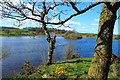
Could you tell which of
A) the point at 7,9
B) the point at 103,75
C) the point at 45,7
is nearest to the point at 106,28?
the point at 103,75

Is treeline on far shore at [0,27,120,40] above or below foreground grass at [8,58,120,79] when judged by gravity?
above

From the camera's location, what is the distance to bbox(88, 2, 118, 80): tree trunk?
3.61 m

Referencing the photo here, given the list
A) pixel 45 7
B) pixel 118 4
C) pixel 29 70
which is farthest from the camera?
pixel 45 7

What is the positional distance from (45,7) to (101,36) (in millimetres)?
5345

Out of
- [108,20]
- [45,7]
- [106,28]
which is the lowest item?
[106,28]

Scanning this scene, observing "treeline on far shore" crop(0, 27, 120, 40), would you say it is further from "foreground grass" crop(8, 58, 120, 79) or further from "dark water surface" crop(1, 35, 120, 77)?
"foreground grass" crop(8, 58, 120, 79)

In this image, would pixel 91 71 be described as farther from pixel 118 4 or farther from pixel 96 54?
pixel 118 4

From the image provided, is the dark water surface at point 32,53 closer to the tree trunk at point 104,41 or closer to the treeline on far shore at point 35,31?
the treeline on far shore at point 35,31

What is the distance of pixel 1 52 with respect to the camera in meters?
13.7

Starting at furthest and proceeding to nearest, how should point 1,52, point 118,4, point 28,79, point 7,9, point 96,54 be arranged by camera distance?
point 1,52
point 28,79
point 7,9
point 96,54
point 118,4

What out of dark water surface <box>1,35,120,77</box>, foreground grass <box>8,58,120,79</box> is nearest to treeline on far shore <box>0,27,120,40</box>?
dark water surface <box>1,35,120,77</box>

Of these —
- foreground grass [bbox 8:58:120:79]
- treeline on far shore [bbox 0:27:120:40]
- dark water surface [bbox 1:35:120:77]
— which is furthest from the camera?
dark water surface [bbox 1:35:120:77]

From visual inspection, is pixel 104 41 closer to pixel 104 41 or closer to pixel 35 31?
pixel 104 41

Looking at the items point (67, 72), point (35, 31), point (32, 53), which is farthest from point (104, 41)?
point (32, 53)
